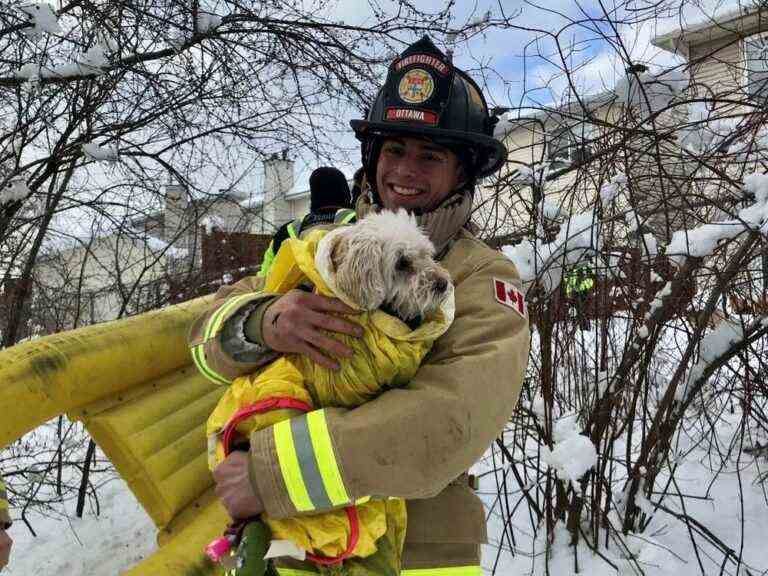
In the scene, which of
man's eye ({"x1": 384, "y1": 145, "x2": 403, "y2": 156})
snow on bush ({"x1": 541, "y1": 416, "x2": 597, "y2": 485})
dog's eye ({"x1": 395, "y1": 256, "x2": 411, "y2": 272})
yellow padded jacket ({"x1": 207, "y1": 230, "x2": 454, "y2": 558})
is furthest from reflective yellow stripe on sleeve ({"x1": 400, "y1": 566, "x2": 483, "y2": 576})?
snow on bush ({"x1": 541, "y1": 416, "x2": 597, "y2": 485})

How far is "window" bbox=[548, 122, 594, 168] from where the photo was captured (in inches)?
124

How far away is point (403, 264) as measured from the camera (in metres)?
1.53

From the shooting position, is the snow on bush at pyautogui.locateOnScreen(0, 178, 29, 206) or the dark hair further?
the snow on bush at pyautogui.locateOnScreen(0, 178, 29, 206)

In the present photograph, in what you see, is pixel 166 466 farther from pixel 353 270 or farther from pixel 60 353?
pixel 353 270

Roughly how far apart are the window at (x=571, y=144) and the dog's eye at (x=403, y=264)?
192cm

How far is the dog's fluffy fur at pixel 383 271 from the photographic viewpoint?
1.46 metres

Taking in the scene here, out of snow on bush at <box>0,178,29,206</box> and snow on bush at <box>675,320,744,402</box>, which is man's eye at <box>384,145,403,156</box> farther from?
snow on bush at <box>0,178,29,206</box>

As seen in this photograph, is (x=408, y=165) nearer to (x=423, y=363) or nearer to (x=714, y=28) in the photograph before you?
(x=423, y=363)

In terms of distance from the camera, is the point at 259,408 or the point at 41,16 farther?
the point at 41,16

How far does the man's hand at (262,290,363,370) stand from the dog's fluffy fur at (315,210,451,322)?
0.18 ft

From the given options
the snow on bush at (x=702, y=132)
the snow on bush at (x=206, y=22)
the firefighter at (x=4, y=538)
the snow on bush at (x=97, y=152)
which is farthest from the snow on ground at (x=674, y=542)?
the snow on bush at (x=206, y=22)

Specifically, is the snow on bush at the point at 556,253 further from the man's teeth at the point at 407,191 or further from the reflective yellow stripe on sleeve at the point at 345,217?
the man's teeth at the point at 407,191

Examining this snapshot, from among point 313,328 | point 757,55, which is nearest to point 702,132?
point 757,55

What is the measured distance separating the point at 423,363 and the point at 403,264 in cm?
26
